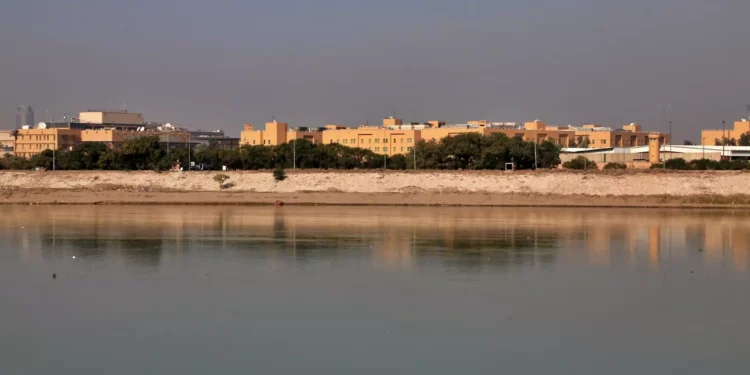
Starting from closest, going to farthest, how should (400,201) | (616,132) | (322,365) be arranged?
(322,365) → (400,201) → (616,132)

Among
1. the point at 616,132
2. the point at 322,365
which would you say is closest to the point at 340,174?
the point at 322,365

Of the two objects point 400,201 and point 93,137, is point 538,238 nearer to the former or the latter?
point 400,201

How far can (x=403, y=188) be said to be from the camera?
164 feet

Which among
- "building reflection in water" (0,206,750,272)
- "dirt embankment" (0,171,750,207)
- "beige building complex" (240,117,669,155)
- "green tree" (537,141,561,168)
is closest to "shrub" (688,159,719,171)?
"dirt embankment" (0,171,750,207)

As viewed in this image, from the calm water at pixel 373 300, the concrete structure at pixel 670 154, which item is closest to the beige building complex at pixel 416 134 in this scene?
the concrete structure at pixel 670 154

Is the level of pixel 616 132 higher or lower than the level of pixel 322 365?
higher

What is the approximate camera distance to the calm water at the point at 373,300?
15000mm

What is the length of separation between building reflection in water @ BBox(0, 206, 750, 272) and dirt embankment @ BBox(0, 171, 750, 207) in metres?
3.84

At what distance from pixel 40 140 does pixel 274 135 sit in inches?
914

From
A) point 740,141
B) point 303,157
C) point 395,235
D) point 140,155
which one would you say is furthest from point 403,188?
point 740,141

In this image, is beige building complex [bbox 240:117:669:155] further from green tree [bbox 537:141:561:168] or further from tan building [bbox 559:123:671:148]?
green tree [bbox 537:141:561:168]

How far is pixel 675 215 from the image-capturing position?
1603 inches

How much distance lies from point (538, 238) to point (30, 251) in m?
14.7

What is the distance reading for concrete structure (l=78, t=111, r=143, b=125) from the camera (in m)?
122
